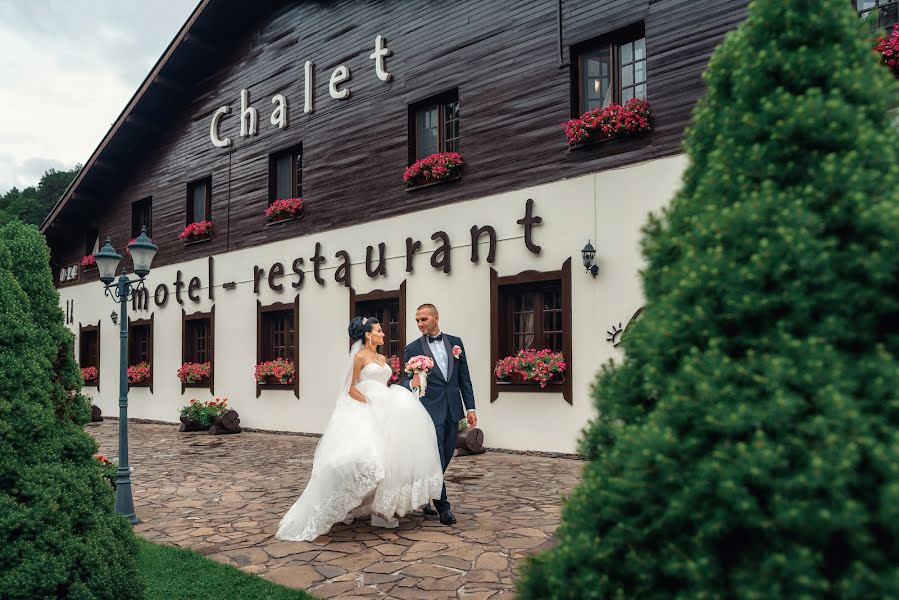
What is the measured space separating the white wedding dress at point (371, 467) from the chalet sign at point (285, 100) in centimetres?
871

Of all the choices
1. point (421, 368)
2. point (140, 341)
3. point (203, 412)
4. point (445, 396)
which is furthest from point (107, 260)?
point (140, 341)

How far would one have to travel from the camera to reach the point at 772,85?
1938 mm

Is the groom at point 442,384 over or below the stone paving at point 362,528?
over

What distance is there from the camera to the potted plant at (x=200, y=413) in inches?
613


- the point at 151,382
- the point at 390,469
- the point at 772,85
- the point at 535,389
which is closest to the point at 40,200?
the point at 151,382

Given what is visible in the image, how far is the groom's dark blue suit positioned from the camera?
6.57 m

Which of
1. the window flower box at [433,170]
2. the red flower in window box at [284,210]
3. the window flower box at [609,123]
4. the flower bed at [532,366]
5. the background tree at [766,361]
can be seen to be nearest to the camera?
the background tree at [766,361]

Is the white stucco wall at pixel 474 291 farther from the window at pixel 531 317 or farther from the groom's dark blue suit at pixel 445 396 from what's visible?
the groom's dark blue suit at pixel 445 396

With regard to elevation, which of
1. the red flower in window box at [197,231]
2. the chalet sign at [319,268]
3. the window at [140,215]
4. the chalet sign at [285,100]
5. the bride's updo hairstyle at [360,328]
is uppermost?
the chalet sign at [285,100]

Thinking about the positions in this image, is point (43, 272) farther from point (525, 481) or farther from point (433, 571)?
point (525, 481)

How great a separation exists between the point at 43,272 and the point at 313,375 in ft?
35.6

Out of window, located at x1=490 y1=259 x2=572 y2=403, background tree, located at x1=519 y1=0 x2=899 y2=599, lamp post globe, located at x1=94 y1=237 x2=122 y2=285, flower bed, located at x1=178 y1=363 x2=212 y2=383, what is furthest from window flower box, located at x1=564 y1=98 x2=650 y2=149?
flower bed, located at x1=178 y1=363 x2=212 y2=383

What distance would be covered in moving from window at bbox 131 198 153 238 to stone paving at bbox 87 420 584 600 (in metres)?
11.1

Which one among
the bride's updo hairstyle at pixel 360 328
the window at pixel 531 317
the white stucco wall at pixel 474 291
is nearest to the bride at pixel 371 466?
the bride's updo hairstyle at pixel 360 328
